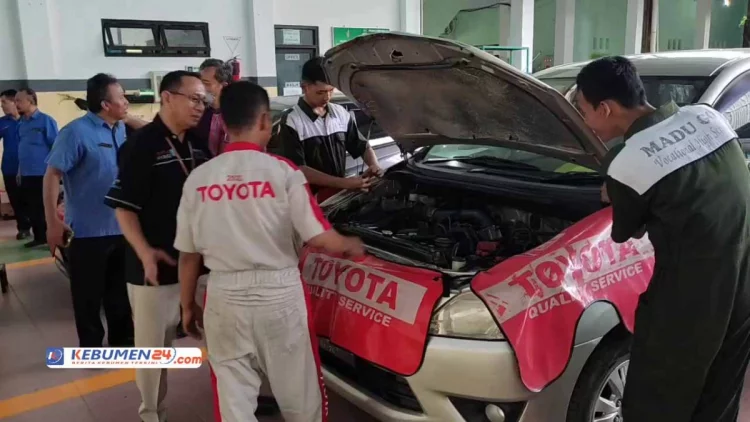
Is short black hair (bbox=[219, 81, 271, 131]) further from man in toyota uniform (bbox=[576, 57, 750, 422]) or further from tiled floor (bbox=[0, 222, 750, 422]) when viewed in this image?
tiled floor (bbox=[0, 222, 750, 422])

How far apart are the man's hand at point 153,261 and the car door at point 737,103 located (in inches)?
102

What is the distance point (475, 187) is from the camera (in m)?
3.08

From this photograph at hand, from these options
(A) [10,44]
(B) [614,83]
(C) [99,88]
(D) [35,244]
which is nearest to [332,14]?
(A) [10,44]

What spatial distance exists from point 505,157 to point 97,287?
8.56ft

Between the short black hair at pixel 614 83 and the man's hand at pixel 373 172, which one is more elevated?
the short black hair at pixel 614 83

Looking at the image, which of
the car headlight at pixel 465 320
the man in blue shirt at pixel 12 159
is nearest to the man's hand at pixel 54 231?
the car headlight at pixel 465 320

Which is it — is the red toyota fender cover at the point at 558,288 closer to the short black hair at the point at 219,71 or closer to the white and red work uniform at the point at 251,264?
the white and red work uniform at the point at 251,264

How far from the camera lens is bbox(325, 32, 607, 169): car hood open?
2406 millimetres

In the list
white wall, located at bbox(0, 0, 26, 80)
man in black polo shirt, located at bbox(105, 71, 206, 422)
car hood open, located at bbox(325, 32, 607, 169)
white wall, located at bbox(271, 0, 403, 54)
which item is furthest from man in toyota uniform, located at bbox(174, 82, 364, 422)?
white wall, located at bbox(271, 0, 403, 54)

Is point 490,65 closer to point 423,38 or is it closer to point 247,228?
point 423,38

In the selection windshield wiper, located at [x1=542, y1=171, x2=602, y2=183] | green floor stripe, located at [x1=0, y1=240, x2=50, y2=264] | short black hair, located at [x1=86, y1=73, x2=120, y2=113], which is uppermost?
short black hair, located at [x1=86, y1=73, x2=120, y2=113]

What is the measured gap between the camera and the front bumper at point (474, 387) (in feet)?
6.78

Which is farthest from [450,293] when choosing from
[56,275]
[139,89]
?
[139,89]

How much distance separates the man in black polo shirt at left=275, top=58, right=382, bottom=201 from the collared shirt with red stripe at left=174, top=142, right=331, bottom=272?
1515 millimetres
